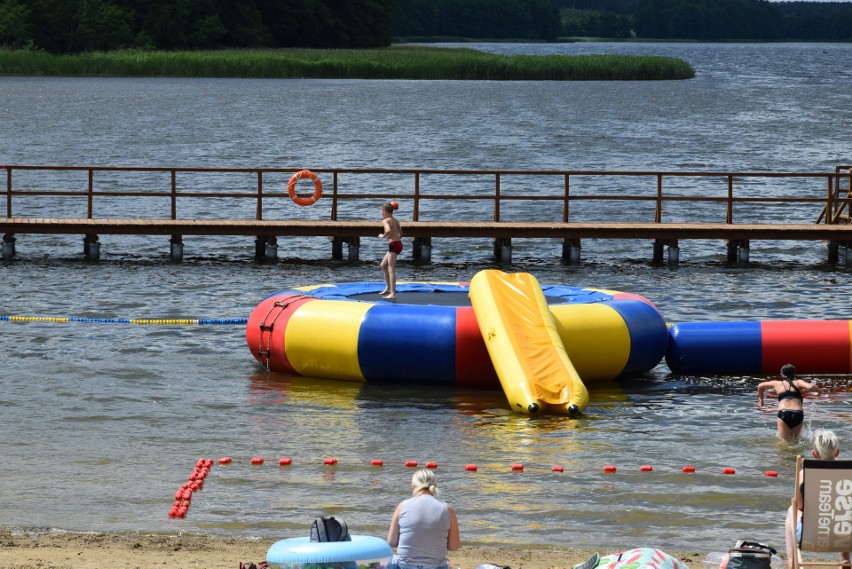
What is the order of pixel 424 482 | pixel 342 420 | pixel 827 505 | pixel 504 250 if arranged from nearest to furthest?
pixel 827 505
pixel 424 482
pixel 342 420
pixel 504 250

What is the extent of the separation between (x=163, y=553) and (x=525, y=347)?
6.54m

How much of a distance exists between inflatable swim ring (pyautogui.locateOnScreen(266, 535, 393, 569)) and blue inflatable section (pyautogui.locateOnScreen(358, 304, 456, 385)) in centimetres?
837

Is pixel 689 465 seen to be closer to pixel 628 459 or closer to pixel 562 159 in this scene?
pixel 628 459

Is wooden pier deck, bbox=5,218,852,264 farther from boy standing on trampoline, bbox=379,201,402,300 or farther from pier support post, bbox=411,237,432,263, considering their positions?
boy standing on trampoline, bbox=379,201,402,300

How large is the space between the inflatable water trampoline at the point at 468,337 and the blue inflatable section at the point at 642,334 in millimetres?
13

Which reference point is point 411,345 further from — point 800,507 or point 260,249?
point 260,249

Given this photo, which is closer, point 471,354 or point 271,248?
point 471,354

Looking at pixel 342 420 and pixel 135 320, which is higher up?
pixel 135 320

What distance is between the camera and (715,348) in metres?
18.9

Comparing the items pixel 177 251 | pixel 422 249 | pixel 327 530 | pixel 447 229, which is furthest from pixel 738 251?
pixel 327 530

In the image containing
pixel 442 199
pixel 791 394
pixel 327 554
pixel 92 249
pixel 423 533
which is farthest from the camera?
pixel 442 199

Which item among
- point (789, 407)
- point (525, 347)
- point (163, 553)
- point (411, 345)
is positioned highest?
point (525, 347)

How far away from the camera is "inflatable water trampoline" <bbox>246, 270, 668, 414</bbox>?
17.2m

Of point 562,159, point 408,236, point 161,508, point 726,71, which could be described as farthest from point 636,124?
point 726,71
